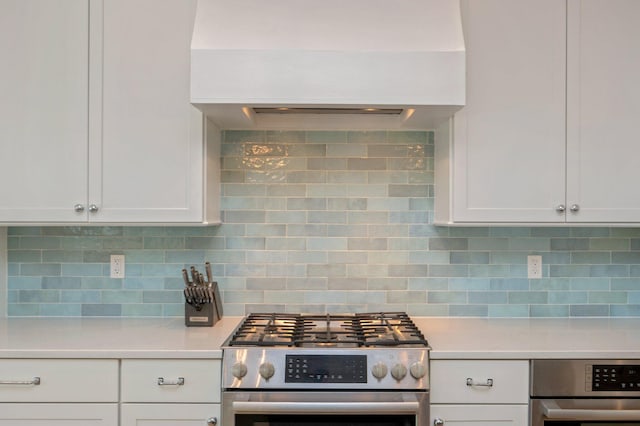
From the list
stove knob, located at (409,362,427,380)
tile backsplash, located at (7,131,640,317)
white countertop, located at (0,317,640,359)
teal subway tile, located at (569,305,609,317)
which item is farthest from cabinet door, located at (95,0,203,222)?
teal subway tile, located at (569,305,609,317)

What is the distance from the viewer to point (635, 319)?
8.41ft

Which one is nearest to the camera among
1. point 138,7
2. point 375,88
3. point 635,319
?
point 375,88

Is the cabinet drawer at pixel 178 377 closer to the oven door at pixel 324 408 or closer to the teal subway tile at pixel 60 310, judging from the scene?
the oven door at pixel 324 408

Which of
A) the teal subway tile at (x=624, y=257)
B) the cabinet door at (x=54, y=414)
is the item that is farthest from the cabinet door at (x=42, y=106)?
the teal subway tile at (x=624, y=257)

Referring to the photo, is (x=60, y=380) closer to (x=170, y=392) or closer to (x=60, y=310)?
(x=170, y=392)

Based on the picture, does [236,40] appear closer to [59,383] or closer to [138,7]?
[138,7]

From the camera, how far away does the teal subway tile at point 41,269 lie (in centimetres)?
255

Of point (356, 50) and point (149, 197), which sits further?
point (149, 197)

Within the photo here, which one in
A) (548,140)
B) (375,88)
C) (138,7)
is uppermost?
(138,7)

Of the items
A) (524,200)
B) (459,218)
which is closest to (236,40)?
(459,218)

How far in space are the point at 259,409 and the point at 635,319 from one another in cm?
190

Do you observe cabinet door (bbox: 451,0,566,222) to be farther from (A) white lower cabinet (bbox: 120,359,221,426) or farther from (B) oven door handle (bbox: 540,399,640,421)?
(A) white lower cabinet (bbox: 120,359,221,426)

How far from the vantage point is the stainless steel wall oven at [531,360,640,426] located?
190 cm

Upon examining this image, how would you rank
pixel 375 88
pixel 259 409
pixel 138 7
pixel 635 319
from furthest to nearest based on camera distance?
pixel 635 319 < pixel 138 7 < pixel 375 88 < pixel 259 409
